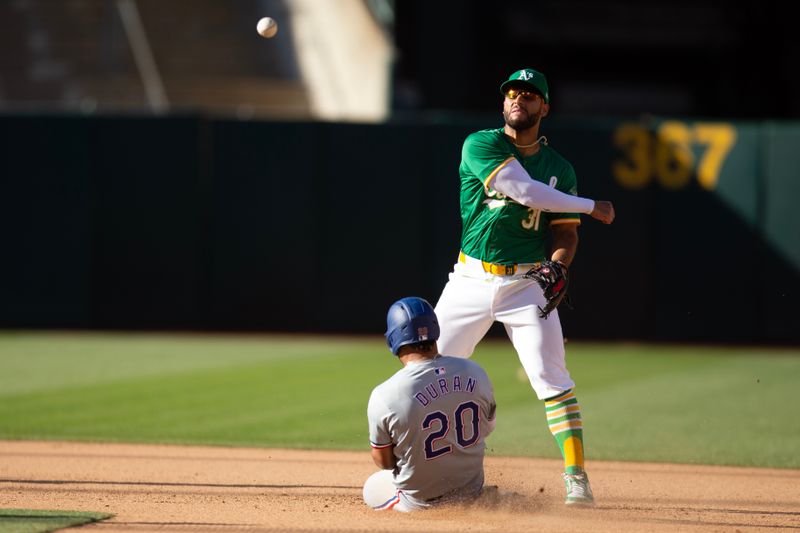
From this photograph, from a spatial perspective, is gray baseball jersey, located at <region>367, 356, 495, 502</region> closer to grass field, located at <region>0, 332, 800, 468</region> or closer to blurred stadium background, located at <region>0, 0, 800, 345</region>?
grass field, located at <region>0, 332, 800, 468</region>

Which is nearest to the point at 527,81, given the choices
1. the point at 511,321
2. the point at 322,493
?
the point at 511,321

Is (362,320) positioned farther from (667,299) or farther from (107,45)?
(107,45)

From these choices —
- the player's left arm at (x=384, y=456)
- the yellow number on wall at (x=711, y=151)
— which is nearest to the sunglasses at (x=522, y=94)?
the player's left arm at (x=384, y=456)

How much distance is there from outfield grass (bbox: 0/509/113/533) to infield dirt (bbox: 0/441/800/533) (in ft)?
0.40

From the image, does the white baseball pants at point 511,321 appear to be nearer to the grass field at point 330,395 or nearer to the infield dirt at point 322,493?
the infield dirt at point 322,493

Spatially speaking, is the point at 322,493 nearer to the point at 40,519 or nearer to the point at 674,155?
the point at 40,519

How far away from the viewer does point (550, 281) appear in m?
6.02

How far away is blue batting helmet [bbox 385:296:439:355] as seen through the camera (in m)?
5.50

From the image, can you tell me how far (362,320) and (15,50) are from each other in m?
9.18

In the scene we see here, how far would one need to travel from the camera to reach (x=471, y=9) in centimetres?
2389

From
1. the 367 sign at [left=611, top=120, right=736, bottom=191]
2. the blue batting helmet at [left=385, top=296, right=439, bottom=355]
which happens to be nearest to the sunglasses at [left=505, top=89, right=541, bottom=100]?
the blue batting helmet at [left=385, top=296, right=439, bottom=355]

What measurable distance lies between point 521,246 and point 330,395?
4972 millimetres

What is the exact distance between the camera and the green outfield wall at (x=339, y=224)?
1662 cm

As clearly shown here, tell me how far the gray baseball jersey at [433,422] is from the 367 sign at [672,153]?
1160 centimetres
